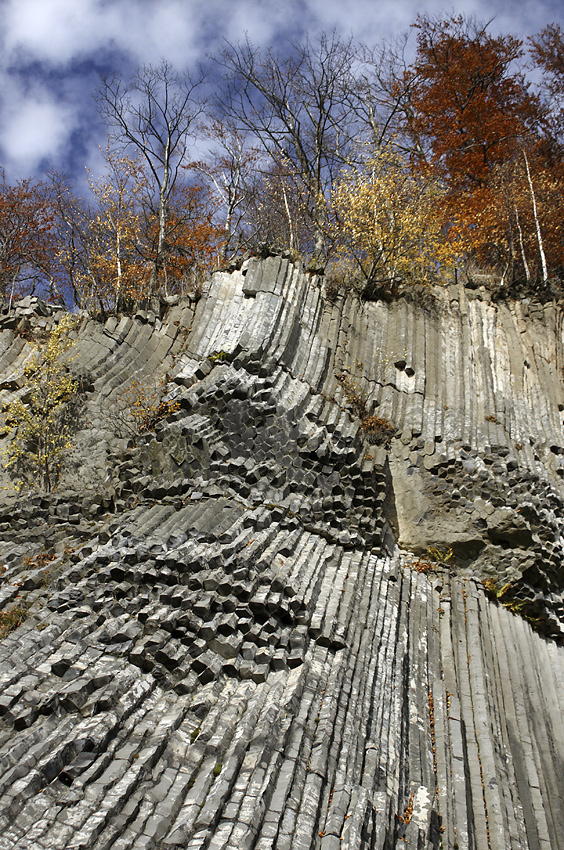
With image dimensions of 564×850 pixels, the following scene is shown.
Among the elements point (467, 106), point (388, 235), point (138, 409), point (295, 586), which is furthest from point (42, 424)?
point (467, 106)

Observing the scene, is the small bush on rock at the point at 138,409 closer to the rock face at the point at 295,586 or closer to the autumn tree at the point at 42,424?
the rock face at the point at 295,586

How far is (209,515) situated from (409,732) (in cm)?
463

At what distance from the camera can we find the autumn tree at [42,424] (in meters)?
12.3

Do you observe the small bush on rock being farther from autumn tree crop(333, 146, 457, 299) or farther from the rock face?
autumn tree crop(333, 146, 457, 299)

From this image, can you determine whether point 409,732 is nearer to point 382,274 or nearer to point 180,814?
point 180,814

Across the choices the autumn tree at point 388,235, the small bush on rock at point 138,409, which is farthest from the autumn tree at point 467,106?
the small bush on rock at point 138,409

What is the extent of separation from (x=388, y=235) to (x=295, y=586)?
11.3 m

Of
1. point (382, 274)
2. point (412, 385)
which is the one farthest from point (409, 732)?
point (382, 274)

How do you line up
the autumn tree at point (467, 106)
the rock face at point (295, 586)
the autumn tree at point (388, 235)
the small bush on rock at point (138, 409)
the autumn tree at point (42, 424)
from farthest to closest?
the autumn tree at point (467, 106) < the autumn tree at point (388, 235) < the small bush on rock at point (138, 409) < the autumn tree at point (42, 424) < the rock face at point (295, 586)

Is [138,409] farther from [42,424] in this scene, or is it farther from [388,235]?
[388,235]

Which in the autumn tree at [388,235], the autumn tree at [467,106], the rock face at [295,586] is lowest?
the rock face at [295,586]

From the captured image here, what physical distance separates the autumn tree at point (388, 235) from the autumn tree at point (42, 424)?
29.5ft

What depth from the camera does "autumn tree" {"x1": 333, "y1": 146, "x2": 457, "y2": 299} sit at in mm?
16188

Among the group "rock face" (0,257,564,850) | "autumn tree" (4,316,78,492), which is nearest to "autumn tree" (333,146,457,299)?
"rock face" (0,257,564,850)
